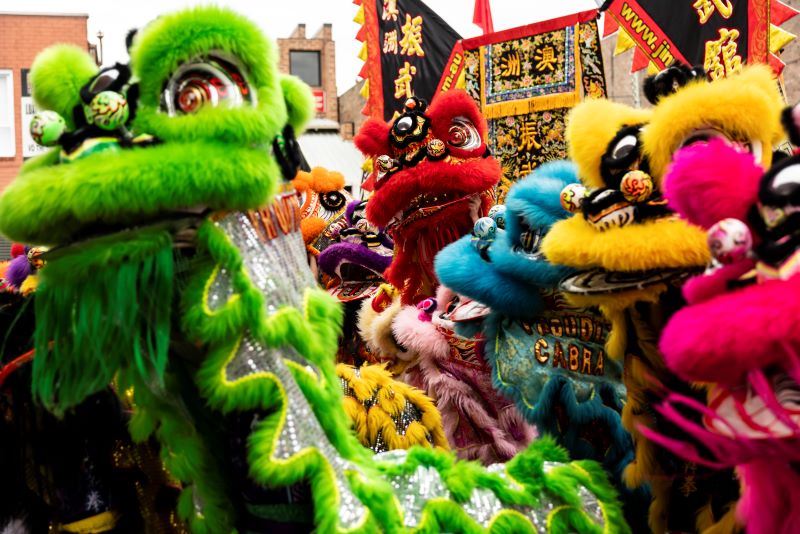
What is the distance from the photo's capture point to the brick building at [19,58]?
1477 centimetres

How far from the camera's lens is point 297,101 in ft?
5.55

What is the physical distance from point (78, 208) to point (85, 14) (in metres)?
16.8

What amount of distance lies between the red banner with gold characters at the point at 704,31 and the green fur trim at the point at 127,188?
3160mm

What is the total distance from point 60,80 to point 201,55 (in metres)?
0.28

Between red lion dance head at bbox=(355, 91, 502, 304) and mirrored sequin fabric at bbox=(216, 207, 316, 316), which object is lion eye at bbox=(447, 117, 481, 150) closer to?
red lion dance head at bbox=(355, 91, 502, 304)

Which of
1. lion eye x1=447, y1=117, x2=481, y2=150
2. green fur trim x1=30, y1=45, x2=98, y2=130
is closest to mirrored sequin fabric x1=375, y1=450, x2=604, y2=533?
green fur trim x1=30, y1=45, x2=98, y2=130

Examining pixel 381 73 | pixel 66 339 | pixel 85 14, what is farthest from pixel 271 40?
pixel 85 14

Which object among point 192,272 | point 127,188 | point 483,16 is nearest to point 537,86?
point 483,16

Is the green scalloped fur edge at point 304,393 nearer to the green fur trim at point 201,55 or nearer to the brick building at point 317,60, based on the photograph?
the green fur trim at point 201,55

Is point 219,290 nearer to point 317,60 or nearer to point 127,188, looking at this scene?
point 127,188

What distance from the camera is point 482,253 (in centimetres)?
264

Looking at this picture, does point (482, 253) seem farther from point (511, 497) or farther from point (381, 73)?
point (381, 73)

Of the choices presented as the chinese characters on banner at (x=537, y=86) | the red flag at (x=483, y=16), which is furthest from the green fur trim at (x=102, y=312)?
the red flag at (x=483, y=16)

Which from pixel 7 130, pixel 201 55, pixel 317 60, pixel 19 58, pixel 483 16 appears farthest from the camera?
pixel 317 60
